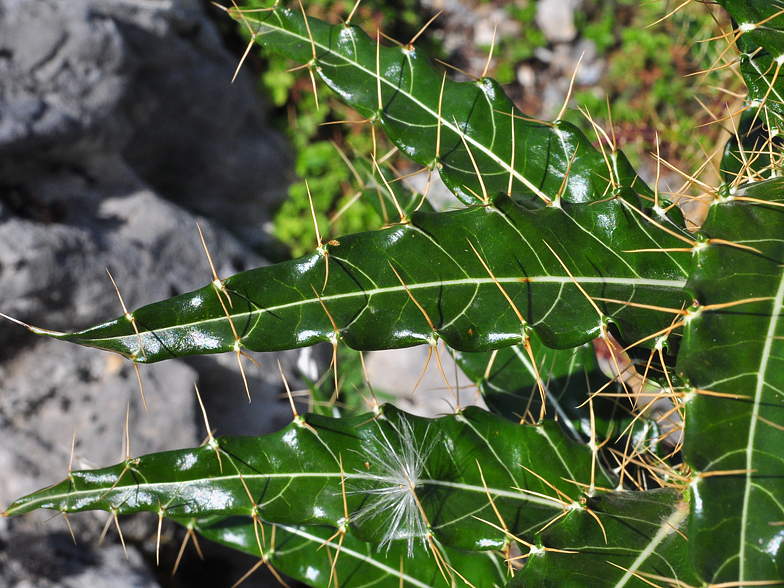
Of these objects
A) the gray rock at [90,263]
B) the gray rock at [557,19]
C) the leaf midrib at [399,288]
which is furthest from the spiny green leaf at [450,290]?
the gray rock at [557,19]

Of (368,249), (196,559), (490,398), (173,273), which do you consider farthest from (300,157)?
(368,249)

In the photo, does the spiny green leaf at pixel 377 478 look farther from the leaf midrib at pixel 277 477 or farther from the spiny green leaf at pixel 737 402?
the spiny green leaf at pixel 737 402

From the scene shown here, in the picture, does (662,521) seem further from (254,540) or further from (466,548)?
(254,540)

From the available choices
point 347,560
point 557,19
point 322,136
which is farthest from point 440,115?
point 557,19

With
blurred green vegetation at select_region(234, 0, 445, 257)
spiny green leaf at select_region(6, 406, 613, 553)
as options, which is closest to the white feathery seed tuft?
spiny green leaf at select_region(6, 406, 613, 553)

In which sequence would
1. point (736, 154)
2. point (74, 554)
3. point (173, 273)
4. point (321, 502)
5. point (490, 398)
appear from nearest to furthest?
point (321, 502), point (736, 154), point (490, 398), point (74, 554), point (173, 273)

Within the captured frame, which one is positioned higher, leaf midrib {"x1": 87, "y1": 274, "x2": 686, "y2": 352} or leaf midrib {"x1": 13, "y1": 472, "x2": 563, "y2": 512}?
leaf midrib {"x1": 87, "y1": 274, "x2": 686, "y2": 352}

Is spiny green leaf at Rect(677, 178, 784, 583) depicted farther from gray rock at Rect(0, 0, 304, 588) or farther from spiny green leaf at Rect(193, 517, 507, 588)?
gray rock at Rect(0, 0, 304, 588)
